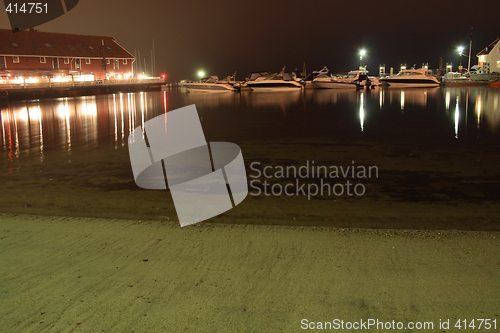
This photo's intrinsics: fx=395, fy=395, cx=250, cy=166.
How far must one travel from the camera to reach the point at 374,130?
11.3 meters

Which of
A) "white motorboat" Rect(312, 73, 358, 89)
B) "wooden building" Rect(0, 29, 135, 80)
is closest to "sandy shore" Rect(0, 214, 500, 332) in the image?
"white motorboat" Rect(312, 73, 358, 89)

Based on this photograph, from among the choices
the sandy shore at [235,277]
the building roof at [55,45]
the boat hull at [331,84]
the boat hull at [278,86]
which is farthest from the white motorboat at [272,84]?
the sandy shore at [235,277]

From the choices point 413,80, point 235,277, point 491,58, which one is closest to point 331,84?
point 413,80

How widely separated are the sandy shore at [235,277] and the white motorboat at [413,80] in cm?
5179

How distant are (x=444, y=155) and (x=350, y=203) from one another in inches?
149

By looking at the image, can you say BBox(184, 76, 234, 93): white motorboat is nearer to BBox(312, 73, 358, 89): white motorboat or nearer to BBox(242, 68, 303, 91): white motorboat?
BBox(242, 68, 303, 91): white motorboat

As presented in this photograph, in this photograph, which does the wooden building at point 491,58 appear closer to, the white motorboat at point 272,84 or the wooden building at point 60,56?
the white motorboat at point 272,84

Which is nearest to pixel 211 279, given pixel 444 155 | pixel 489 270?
pixel 489 270

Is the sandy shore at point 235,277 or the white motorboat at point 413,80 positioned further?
the white motorboat at point 413,80

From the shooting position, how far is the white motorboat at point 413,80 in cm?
5034

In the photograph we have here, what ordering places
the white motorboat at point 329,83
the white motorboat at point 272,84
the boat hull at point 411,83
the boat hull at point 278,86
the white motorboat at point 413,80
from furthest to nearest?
1. the white motorboat at point 413,80
2. the boat hull at point 411,83
3. the white motorboat at point 329,83
4. the white motorboat at point 272,84
5. the boat hull at point 278,86

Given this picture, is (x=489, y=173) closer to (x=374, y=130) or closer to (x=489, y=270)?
(x=489, y=270)

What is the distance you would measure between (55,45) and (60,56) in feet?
7.79

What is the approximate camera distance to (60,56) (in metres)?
57.8
